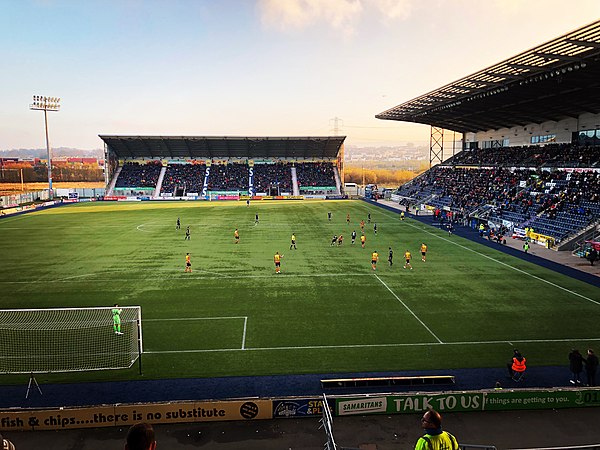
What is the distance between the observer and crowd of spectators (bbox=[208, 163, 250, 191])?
306 feet

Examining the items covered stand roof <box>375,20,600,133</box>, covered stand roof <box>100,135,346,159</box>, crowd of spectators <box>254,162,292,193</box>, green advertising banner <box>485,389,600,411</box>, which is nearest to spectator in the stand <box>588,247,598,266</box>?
covered stand roof <box>375,20,600,133</box>

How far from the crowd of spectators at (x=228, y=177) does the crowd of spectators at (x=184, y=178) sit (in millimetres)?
2332

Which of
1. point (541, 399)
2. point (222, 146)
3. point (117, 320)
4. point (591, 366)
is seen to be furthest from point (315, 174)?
point (541, 399)

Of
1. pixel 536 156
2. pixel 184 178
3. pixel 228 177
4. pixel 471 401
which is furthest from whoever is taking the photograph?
pixel 228 177

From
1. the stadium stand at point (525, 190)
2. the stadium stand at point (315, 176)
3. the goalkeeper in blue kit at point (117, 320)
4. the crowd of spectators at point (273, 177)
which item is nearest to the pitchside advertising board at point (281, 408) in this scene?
the goalkeeper in blue kit at point (117, 320)

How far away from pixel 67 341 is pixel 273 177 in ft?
266

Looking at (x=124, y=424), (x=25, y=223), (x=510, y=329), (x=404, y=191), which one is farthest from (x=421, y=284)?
(x=404, y=191)

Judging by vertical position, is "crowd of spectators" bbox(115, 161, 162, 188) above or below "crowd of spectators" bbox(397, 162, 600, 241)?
above

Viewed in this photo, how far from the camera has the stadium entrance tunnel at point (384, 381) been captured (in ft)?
43.4

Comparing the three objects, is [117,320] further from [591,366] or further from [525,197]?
[525,197]

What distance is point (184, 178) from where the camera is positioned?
310 feet

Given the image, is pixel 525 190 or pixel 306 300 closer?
pixel 306 300

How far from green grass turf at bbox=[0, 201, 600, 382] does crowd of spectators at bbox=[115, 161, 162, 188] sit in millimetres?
51552

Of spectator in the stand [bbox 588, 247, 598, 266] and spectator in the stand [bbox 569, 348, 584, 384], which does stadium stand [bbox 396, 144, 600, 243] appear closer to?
spectator in the stand [bbox 588, 247, 598, 266]
